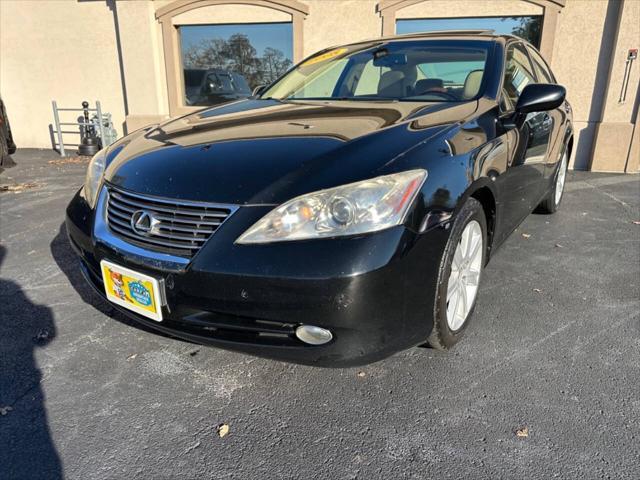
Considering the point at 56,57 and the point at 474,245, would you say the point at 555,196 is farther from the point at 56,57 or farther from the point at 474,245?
the point at 56,57

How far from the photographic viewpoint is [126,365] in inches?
90.8

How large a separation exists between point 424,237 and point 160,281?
3.36ft

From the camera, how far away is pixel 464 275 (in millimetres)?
2338

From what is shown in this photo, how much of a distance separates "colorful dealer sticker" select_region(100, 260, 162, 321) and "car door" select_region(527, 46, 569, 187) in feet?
9.95

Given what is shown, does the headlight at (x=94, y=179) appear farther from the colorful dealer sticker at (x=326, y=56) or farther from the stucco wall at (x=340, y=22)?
the stucco wall at (x=340, y=22)

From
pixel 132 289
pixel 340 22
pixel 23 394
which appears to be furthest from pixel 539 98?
pixel 340 22

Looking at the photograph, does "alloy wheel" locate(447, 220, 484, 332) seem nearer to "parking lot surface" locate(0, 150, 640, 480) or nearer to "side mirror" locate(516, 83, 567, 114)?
"parking lot surface" locate(0, 150, 640, 480)

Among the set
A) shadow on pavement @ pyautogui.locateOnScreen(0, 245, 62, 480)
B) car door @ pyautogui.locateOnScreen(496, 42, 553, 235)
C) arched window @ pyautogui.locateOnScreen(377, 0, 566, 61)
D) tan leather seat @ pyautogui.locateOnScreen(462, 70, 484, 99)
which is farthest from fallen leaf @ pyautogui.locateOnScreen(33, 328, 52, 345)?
arched window @ pyautogui.locateOnScreen(377, 0, 566, 61)

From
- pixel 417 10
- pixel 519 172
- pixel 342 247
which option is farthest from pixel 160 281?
pixel 417 10

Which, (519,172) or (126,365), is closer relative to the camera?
(126,365)

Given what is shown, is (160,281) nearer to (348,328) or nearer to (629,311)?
(348,328)

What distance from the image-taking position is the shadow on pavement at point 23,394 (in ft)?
5.63

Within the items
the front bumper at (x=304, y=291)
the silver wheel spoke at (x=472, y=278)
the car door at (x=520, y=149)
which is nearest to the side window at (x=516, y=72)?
the car door at (x=520, y=149)

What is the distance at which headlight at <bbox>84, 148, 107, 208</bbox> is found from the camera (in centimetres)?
232
